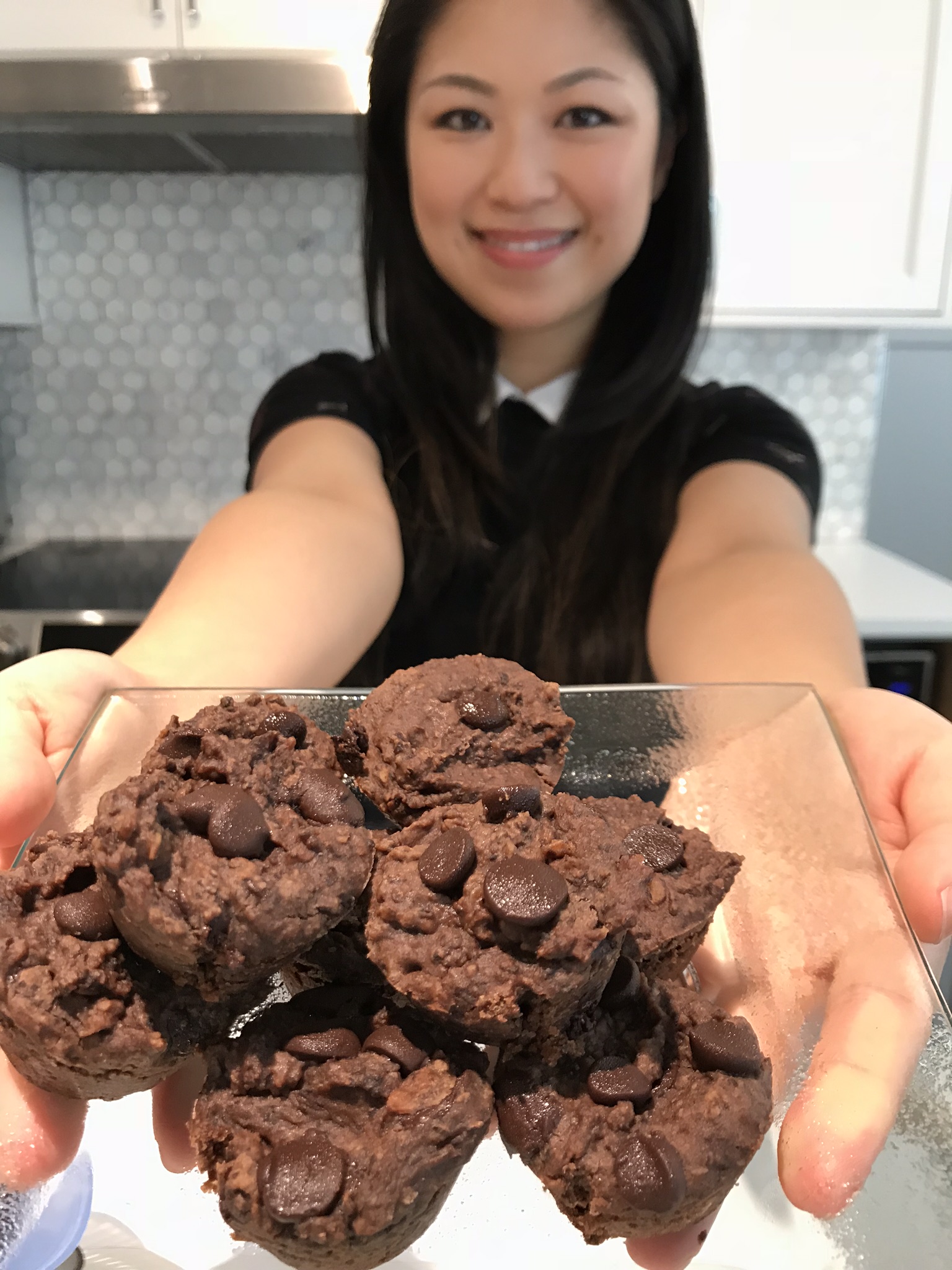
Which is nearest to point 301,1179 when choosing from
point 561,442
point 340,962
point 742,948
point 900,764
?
point 340,962

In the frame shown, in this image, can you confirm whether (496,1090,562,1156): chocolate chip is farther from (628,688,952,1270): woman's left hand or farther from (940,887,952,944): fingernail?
(940,887,952,944): fingernail

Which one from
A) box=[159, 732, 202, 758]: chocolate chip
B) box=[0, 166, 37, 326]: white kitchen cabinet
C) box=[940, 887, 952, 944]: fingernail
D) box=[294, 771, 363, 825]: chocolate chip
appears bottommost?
box=[940, 887, 952, 944]: fingernail

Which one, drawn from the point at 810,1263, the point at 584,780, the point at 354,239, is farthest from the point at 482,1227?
the point at 354,239

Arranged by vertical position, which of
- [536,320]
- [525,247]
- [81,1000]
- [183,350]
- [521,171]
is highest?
[521,171]

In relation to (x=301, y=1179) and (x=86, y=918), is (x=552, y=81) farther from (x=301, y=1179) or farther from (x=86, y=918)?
(x=301, y=1179)

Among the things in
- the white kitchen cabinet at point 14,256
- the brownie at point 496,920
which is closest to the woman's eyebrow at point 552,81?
the brownie at point 496,920

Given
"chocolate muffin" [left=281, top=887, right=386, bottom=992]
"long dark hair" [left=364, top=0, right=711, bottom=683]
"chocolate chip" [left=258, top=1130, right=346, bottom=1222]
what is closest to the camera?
"chocolate chip" [left=258, top=1130, right=346, bottom=1222]

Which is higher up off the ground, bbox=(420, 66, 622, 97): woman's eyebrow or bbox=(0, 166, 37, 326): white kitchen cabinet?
→ bbox=(420, 66, 622, 97): woman's eyebrow

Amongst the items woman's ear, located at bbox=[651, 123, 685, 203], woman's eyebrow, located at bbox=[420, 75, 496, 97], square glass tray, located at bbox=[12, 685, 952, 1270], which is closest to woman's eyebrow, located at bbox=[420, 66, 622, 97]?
woman's eyebrow, located at bbox=[420, 75, 496, 97]
